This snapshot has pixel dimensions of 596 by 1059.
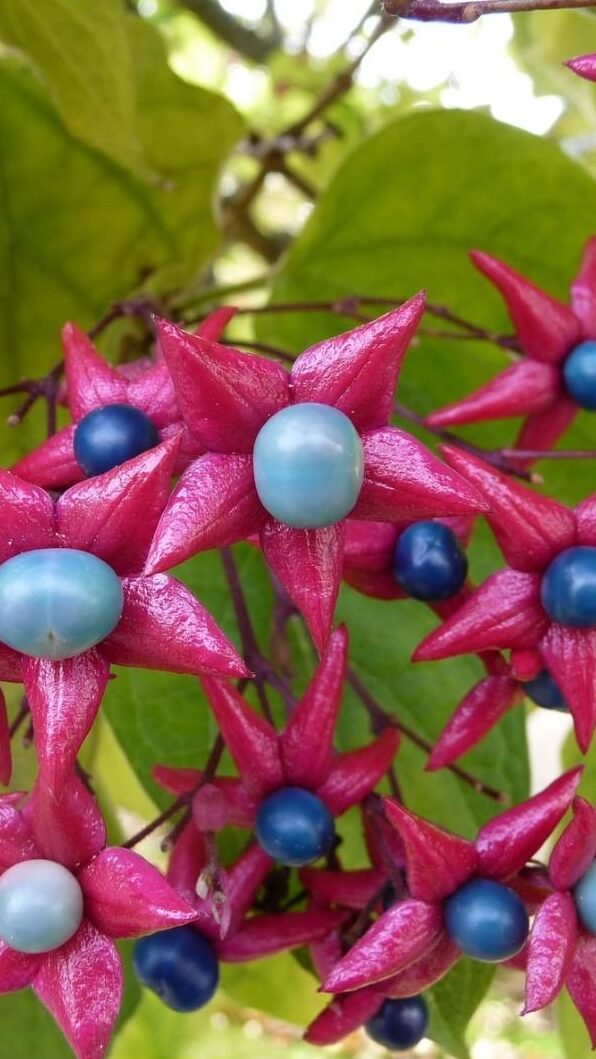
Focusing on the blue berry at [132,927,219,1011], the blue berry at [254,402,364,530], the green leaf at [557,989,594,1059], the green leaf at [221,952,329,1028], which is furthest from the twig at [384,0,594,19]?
the green leaf at [221,952,329,1028]

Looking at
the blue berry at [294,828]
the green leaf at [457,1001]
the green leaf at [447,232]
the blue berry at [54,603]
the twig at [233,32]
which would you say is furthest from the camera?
the twig at [233,32]

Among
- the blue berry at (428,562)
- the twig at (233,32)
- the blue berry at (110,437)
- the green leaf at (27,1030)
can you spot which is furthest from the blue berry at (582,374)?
the twig at (233,32)

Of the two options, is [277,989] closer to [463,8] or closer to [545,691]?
[545,691]

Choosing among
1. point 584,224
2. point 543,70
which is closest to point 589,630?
point 584,224

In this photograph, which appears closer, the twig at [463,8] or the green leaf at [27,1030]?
the twig at [463,8]

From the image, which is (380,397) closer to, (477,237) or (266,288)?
(477,237)

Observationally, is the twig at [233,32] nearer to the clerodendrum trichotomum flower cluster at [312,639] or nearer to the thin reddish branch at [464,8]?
the clerodendrum trichotomum flower cluster at [312,639]

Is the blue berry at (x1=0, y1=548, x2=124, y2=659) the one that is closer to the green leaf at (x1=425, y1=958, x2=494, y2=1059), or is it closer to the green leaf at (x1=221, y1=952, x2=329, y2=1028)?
the green leaf at (x1=425, y1=958, x2=494, y2=1059)
